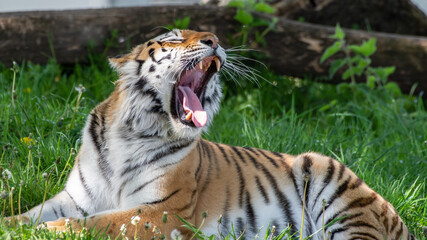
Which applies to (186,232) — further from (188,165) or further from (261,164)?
(261,164)

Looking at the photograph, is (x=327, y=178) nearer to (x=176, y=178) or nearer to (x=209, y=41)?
(x=176, y=178)

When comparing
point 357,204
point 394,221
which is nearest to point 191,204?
point 357,204

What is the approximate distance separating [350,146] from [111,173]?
7.61 feet

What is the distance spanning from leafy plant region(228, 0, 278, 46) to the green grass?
1.34ft

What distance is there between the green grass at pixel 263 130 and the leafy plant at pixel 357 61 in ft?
0.45

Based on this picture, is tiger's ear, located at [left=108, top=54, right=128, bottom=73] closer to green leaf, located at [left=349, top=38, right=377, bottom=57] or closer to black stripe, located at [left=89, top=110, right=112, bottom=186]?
black stripe, located at [left=89, top=110, right=112, bottom=186]

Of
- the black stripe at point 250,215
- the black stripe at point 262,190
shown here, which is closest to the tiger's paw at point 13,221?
the black stripe at point 250,215

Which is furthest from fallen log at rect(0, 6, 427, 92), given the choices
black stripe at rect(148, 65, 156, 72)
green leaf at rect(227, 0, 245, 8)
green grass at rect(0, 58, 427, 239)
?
black stripe at rect(148, 65, 156, 72)

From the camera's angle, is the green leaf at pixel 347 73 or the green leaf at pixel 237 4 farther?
the green leaf at pixel 237 4

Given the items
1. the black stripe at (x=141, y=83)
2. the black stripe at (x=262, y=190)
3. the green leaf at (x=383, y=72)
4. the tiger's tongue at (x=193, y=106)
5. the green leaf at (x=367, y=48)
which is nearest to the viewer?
the tiger's tongue at (x=193, y=106)

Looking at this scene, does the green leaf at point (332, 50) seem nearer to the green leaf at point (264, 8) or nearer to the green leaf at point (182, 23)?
the green leaf at point (264, 8)

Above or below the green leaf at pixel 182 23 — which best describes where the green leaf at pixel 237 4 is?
above

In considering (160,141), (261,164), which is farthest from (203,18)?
(160,141)

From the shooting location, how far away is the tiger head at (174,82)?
307 cm
